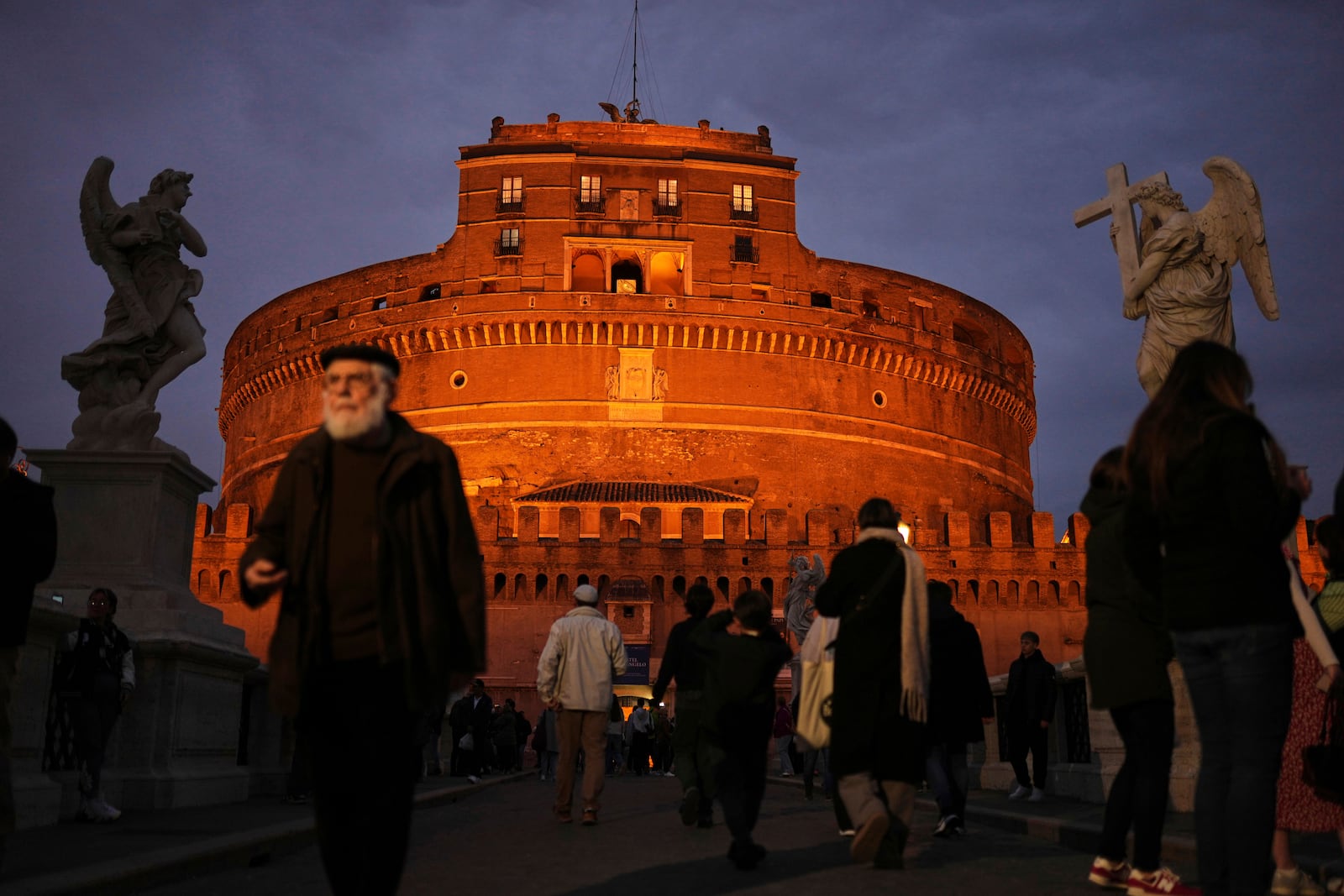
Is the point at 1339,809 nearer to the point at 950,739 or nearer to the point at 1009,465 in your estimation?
the point at 950,739

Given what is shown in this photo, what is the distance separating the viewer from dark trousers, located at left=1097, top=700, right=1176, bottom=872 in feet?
14.1

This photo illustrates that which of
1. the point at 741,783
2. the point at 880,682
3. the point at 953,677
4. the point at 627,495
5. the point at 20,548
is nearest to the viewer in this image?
the point at 20,548

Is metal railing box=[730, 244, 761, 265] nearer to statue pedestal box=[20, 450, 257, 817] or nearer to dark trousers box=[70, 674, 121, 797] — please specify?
statue pedestal box=[20, 450, 257, 817]

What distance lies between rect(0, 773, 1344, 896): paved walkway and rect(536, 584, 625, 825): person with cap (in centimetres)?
41

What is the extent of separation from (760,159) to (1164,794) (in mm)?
40770

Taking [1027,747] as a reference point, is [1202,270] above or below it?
above

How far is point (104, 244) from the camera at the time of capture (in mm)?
8336

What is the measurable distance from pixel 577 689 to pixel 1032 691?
11.0 ft

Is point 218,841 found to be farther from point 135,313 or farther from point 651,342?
point 651,342

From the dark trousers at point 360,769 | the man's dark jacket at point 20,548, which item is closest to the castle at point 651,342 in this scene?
the man's dark jacket at point 20,548

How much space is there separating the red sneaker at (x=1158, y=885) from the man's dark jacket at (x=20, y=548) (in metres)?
3.61

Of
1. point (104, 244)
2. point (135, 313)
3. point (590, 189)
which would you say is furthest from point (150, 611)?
point (590, 189)

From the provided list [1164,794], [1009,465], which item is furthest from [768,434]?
[1164,794]

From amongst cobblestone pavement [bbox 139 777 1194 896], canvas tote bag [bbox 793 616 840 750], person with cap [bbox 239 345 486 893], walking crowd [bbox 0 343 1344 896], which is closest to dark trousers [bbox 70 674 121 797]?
cobblestone pavement [bbox 139 777 1194 896]
